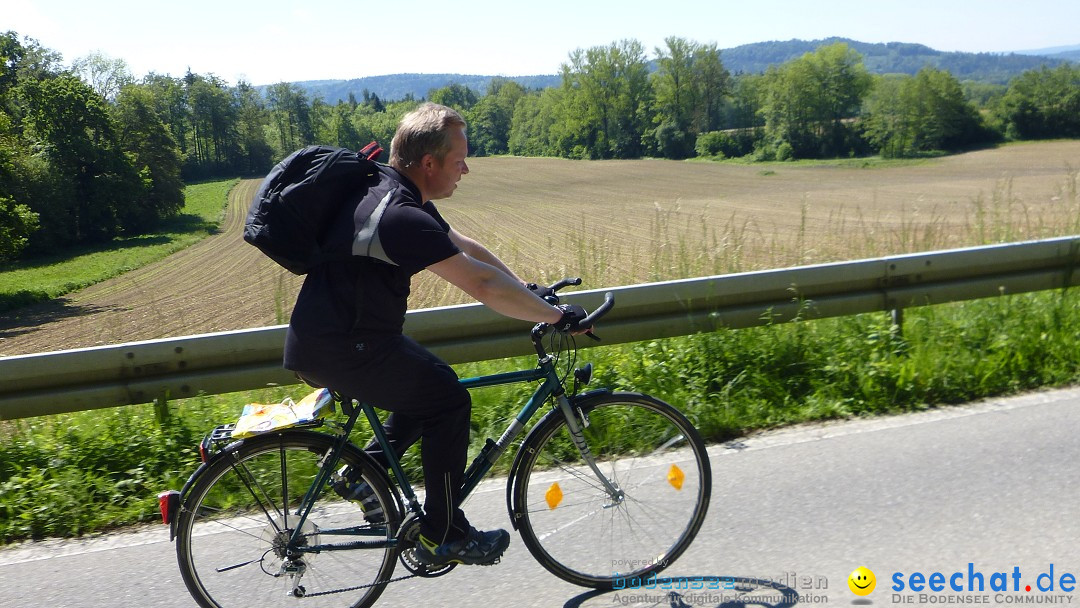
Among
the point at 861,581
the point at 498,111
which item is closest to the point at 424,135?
the point at 861,581

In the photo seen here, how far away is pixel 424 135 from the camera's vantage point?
2.81m

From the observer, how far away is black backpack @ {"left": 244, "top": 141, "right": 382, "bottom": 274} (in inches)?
104

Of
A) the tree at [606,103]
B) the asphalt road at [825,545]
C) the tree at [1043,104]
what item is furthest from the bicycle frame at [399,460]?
the tree at [1043,104]

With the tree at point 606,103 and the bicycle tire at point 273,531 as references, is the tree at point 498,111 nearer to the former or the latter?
the bicycle tire at point 273,531

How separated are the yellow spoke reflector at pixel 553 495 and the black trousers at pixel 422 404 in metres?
0.34

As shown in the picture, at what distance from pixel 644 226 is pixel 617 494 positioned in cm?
1239

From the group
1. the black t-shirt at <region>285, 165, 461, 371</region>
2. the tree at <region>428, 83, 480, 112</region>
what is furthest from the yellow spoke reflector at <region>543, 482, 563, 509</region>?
the tree at <region>428, 83, 480, 112</region>

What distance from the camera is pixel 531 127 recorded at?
2188 centimetres

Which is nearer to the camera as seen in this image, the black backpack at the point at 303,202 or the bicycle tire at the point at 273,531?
the black backpack at the point at 303,202

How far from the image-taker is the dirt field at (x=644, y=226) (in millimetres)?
8352

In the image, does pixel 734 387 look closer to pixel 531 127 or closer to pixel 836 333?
pixel 836 333

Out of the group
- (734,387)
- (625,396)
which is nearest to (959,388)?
(734,387)

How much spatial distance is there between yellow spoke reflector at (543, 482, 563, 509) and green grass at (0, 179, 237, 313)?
78.8 feet

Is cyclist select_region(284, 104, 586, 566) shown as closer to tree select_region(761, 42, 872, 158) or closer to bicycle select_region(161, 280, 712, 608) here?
bicycle select_region(161, 280, 712, 608)
